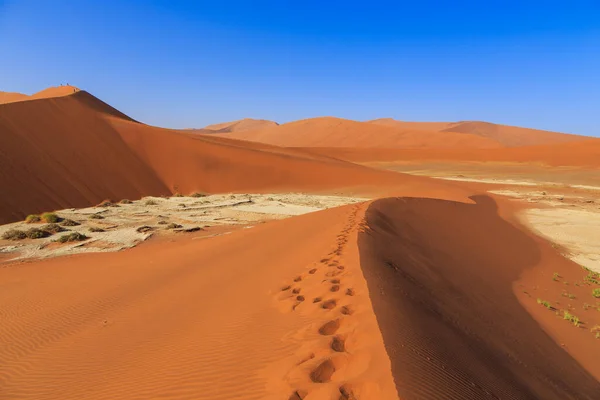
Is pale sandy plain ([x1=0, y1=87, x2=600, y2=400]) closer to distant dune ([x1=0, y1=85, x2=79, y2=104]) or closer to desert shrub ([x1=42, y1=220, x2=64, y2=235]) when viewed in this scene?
desert shrub ([x1=42, y1=220, x2=64, y2=235])

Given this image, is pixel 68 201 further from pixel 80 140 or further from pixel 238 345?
pixel 238 345

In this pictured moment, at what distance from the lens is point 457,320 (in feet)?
17.6

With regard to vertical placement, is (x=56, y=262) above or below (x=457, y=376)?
below

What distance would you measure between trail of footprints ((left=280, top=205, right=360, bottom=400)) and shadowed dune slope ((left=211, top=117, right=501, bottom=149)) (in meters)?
96.2

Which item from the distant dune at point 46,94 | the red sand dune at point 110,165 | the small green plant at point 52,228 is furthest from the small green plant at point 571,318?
the distant dune at point 46,94

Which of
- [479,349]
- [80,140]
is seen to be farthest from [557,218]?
[80,140]

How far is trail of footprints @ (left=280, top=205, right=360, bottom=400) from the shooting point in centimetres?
320

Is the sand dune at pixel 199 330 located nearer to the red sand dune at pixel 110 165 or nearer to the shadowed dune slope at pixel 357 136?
the red sand dune at pixel 110 165

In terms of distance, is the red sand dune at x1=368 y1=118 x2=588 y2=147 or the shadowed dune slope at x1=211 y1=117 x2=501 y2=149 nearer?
the shadowed dune slope at x1=211 y1=117 x2=501 y2=149

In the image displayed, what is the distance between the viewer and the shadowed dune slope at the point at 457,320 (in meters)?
3.37

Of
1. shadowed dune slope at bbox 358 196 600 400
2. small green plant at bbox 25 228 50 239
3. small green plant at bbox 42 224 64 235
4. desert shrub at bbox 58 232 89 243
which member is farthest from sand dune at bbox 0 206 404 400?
small green plant at bbox 42 224 64 235

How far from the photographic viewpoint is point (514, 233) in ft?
48.2

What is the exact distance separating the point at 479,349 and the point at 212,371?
9.95 ft

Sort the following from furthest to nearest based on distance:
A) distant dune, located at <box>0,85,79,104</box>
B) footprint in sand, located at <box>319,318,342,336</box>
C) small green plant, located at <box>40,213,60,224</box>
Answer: distant dune, located at <box>0,85,79,104</box> < small green plant, located at <box>40,213,60,224</box> < footprint in sand, located at <box>319,318,342,336</box>
